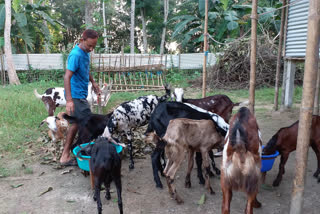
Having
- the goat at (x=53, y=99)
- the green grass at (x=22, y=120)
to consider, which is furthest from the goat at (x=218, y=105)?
the goat at (x=53, y=99)

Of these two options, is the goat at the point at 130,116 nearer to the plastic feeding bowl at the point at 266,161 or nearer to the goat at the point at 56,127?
the goat at the point at 56,127

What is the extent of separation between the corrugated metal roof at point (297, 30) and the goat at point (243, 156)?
17.2 feet

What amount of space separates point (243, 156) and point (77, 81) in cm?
315

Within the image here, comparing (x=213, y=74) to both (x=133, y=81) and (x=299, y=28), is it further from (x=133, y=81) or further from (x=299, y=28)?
(x=299, y=28)

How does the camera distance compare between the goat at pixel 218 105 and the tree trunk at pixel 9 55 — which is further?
the tree trunk at pixel 9 55

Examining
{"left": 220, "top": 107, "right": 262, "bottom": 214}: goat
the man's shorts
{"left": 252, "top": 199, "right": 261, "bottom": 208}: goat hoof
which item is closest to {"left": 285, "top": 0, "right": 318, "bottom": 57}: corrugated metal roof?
{"left": 252, "top": 199, "right": 261, "bottom": 208}: goat hoof

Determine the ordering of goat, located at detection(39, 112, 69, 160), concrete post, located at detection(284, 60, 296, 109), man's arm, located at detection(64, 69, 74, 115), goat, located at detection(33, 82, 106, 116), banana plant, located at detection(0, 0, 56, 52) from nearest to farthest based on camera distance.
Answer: man's arm, located at detection(64, 69, 74, 115) → goat, located at detection(39, 112, 69, 160) → goat, located at detection(33, 82, 106, 116) → concrete post, located at detection(284, 60, 296, 109) → banana plant, located at detection(0, 0, 56, 52)

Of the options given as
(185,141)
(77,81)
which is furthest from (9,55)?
(185,141)

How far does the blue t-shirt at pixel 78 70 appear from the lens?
14.2ft

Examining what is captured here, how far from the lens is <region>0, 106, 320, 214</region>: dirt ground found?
3.42 meters

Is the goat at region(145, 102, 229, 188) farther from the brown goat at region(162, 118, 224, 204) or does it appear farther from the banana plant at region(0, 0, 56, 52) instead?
the banana plant at region(0, 0, 56, 52)

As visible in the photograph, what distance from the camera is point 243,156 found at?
2.59m

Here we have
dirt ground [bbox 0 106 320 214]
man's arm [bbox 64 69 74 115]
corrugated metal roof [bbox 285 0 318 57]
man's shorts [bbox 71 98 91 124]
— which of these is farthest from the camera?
corrugated metal roof [bbox 285 0 318 57]

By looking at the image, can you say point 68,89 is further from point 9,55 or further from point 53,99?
point 9,55
